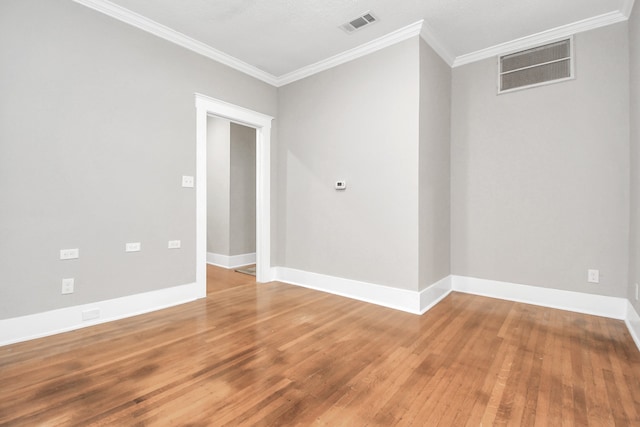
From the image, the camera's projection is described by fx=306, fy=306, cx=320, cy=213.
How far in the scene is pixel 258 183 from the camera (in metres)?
4.46

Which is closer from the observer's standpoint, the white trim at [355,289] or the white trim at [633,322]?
the white trim at [633,322]

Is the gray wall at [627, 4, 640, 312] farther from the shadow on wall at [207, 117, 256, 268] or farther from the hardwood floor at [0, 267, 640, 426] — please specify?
the shadow on wall at [207, 117, 256, 268]

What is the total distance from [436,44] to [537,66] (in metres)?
1.12

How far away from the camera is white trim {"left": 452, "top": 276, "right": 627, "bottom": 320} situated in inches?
118

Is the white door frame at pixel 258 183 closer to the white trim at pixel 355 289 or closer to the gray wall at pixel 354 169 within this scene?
the gray wall at pixel 354 169

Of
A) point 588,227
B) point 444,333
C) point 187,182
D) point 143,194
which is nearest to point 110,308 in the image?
point 143,194

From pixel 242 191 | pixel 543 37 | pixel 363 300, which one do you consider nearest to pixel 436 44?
pixel 543 37

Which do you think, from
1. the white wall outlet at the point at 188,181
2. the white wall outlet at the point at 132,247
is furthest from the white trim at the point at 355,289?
the white wall outlet at the point at 132,247

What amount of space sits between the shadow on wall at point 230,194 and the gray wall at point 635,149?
199 inches

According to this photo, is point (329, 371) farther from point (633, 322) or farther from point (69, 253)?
point (633, 322)

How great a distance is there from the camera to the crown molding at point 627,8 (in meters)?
2.76

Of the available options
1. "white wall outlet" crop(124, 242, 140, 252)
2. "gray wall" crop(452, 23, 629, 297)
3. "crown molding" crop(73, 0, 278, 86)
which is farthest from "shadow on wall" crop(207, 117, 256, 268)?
"gray wall" crop(452, 23, 629, 297)

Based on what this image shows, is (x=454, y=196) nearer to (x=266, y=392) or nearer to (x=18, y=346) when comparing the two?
(x=266, y=392)

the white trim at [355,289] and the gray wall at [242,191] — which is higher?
the gray wall at [242,191]
